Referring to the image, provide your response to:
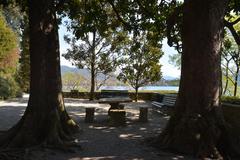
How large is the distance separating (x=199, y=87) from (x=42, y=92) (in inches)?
172

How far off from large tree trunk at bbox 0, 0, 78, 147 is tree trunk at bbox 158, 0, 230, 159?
9.92 ft

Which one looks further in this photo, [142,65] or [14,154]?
[142,65]

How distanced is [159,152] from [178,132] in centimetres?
67

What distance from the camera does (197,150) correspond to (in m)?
9.12

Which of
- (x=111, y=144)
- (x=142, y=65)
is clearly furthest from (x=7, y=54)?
(x=111, y=144)

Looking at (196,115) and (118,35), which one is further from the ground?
(118,35)

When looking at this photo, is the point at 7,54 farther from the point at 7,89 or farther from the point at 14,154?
the point at 14,154

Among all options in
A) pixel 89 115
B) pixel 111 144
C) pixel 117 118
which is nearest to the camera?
pixel 111 144

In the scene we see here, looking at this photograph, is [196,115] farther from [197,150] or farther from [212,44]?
[212,44]

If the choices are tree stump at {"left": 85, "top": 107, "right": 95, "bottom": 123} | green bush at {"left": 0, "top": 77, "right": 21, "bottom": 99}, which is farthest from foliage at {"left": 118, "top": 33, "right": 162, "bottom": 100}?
tree stump at {"left": 85, "top": 107, "right": 95, "bottom": 123}

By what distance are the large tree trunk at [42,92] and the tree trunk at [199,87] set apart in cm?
302

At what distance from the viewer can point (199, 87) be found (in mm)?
9680

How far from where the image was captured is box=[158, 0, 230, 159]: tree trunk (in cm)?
930

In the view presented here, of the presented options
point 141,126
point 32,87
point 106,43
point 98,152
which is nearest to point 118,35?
point 106,43
